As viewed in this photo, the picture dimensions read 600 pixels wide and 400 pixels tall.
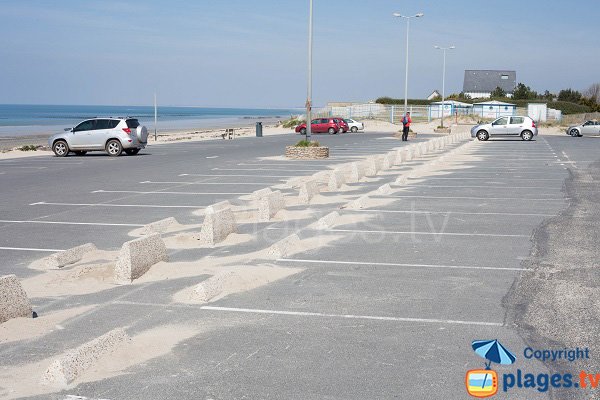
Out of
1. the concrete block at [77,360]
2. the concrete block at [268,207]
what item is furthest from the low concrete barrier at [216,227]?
the concrete block at [77,360]

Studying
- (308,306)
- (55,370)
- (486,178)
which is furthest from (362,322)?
(486,178)

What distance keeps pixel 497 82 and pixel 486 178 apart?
4538 inches

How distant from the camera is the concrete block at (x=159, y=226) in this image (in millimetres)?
11126

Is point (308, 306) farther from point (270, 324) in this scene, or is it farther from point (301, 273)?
point (301, 273)

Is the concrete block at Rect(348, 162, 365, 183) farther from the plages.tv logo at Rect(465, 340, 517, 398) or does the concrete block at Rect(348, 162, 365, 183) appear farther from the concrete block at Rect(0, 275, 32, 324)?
the plages.tv logo at Rect(465, 340, 517, 398)

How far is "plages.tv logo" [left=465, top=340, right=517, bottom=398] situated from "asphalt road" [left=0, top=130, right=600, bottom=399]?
0.07 meters

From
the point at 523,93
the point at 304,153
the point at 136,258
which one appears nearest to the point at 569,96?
the point at 523,93

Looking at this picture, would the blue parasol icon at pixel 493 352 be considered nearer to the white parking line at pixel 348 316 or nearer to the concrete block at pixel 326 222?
the white parking line at pixel 348 316

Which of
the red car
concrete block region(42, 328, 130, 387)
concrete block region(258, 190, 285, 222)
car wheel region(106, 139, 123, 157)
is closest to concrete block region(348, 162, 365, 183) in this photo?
concrete block region(258, 190, 285, 222)

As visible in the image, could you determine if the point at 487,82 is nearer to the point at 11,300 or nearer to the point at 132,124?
the point at 132,124

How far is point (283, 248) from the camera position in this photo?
9773 mm

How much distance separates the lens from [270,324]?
6.77 m

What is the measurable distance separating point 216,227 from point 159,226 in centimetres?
131

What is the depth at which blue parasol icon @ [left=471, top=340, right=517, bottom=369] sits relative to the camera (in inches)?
224
